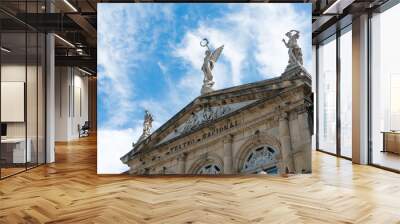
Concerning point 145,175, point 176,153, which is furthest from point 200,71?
point 145,175

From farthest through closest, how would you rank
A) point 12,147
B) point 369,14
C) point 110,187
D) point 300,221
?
1. point 369,14
2. point 12,147
3. point 110,187
4. point 300,221

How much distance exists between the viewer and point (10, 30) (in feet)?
21.4

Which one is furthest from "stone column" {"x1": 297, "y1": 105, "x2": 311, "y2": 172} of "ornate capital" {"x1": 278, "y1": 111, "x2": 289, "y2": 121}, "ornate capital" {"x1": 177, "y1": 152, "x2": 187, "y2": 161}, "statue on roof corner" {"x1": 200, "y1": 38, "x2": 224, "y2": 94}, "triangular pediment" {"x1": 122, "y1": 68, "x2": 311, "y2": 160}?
"ornate capital" {"x1": 177, "y1": 152, "x2": 187, "y2": 161}

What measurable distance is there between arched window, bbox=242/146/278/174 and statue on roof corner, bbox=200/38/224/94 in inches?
51.1

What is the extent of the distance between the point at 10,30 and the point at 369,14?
6986mm

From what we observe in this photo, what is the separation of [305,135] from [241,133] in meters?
1.08

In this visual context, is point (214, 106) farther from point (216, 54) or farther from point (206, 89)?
point (216, 54)

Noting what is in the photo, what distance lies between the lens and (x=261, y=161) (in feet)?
20.5

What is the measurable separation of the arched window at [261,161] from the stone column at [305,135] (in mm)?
504

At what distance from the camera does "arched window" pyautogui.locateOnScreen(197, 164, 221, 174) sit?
634 centimetres

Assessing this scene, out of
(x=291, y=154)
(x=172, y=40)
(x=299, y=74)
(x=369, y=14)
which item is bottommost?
(x=291, y=154)

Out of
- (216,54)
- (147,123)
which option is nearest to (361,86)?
(216,54)

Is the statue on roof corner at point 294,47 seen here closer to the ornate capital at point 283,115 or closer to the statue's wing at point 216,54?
the ornate capital at point 283,115

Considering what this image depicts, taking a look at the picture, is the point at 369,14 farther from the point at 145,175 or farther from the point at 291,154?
the point at 145,175
